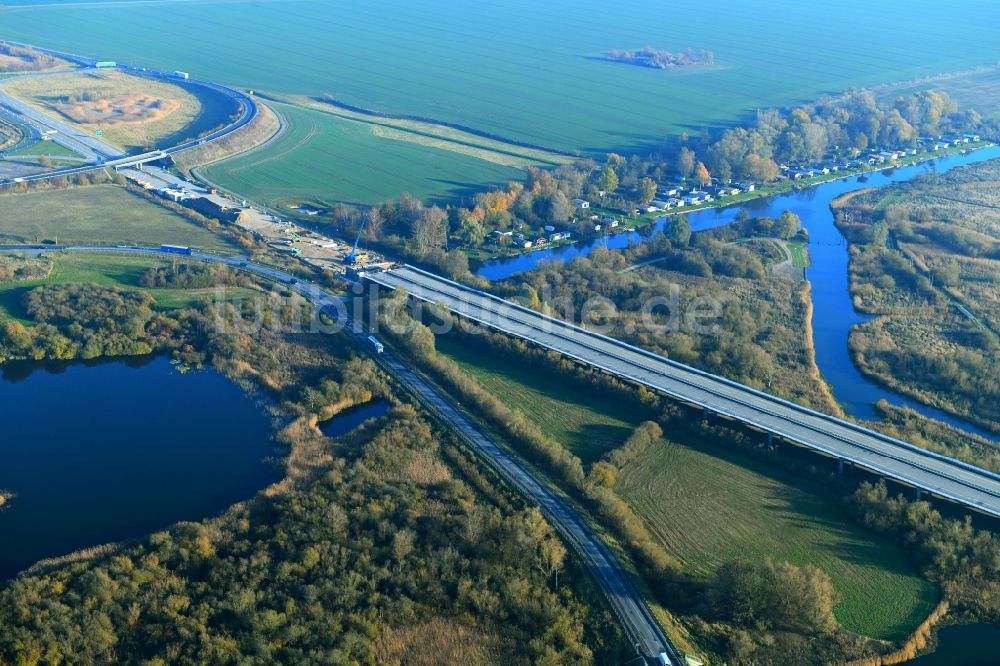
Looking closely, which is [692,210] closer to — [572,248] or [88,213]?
[572,248]

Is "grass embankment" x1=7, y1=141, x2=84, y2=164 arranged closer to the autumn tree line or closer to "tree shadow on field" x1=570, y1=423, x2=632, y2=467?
the autumn tree line

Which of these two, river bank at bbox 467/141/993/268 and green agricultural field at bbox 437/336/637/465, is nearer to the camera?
green agricultural field at bbox 437/336/637/465

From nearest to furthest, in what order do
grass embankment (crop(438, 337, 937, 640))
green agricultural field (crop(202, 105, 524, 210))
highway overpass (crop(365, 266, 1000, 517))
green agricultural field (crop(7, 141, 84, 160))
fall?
grass embankment (crop(438, 337, 937, 640)) → highway overpass (crop(365, 266, 1000, 517)) → green agricultural field (crop(202, 105, 524, 210)) → green agricultural field (crop(7, 141, 84, 160))

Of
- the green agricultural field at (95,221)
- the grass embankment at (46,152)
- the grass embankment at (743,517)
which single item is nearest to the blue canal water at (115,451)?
the grass embankment at (743,517)

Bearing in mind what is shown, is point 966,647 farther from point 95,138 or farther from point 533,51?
point 533,51

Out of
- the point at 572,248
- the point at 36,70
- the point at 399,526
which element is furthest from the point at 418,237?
the point at 36,70

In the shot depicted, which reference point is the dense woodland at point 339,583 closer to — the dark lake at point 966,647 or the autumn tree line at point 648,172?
the dark lake at point 966,647

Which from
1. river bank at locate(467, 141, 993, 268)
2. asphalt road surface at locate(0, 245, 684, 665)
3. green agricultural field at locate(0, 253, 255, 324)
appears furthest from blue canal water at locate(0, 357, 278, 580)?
river bank at locate(467, 141, 993, 268)
